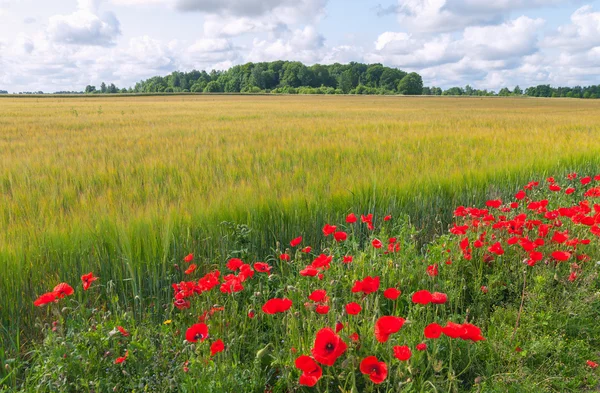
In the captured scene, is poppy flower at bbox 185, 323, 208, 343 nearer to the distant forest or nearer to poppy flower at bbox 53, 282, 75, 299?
poppy flower at bbox 53, 282, 75, 299

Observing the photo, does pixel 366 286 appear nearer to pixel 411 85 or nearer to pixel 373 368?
pixel 373 368

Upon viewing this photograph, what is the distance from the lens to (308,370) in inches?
62.1

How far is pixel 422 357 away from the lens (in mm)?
2092

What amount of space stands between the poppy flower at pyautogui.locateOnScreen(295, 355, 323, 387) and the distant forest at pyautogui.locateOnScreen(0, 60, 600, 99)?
341 ft

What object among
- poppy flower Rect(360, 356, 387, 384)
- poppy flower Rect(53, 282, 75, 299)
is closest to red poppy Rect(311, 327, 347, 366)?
poppy flower Rect(360, 356, 387, 384)

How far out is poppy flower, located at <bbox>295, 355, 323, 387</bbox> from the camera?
1.57m

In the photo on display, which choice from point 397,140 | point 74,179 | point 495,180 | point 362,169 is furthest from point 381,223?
point 397,140

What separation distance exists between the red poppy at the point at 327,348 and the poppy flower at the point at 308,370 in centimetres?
3

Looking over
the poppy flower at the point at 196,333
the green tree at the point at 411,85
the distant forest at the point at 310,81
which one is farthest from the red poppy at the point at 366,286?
the green tree at the point at 411,85

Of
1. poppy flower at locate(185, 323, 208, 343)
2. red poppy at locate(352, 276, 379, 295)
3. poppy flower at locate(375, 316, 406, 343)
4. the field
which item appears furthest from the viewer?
the field

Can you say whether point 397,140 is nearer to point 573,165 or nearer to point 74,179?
point 573,165

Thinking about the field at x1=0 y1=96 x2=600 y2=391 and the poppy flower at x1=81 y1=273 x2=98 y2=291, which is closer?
the poppy flower at x1=81 y1=273 x2=98 y2=291

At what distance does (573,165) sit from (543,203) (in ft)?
10.0

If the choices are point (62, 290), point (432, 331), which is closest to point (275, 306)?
point (432, 331)
